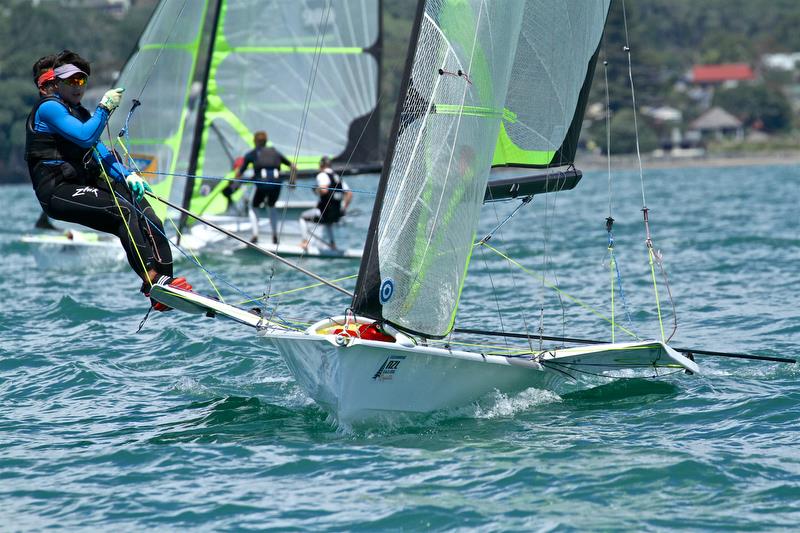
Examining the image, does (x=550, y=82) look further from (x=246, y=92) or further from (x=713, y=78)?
(x=713, y=78)

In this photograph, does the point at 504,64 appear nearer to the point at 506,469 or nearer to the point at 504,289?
the point at 506,469

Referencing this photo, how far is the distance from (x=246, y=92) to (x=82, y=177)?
12.7 meters

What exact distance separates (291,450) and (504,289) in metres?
8.40

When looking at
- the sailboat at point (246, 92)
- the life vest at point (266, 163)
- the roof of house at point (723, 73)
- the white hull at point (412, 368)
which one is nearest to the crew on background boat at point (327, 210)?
the sailboat at point (246, 92)

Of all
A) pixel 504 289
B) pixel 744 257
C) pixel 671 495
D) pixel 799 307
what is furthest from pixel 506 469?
pixel 744 257

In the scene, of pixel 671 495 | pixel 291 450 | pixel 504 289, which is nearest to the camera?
pixel 671 495

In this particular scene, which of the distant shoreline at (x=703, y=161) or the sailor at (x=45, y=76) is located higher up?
the sailor at (x=45, y=76)

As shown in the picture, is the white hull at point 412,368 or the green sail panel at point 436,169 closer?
the white hull at point 412,368

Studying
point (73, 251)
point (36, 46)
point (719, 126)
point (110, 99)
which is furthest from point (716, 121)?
point (110, 99)

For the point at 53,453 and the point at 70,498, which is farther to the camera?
the point at 53,453

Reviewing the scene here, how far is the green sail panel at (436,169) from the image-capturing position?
26.0 ft

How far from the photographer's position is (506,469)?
729 centimetres

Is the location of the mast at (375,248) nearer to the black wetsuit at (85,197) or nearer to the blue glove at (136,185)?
the black wetsuit at (85,197)

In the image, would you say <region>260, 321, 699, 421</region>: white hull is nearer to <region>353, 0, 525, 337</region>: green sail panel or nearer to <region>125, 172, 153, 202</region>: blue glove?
<region>353, 0, 525, 337</region>: green sail panel
